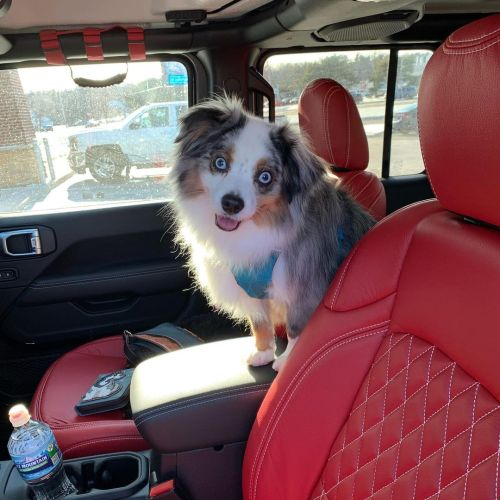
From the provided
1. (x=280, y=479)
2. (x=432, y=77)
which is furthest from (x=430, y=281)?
(x=280, y=479)

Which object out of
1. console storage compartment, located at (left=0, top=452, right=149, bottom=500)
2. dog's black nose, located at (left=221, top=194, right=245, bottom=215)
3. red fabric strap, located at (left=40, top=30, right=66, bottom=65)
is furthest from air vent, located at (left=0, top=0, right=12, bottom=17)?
console storage compartment, located at (left=0, top=452, right=149, bottom=500)

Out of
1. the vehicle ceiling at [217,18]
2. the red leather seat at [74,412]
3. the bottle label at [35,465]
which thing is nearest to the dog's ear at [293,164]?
the vehicle ceiling at [217,18]

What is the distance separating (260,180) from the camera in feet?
5.83

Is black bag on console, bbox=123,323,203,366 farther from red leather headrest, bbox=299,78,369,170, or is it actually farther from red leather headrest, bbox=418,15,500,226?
red leather headrest, bbox=418,15,500,226

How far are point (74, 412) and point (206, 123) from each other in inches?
51.2

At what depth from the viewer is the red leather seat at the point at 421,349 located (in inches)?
36.3

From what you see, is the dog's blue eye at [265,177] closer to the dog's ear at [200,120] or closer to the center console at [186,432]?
the dog's ear at [200,120]

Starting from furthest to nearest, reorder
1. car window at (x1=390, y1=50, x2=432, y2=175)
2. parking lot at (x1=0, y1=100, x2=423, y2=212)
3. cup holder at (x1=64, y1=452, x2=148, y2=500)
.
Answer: car window at (x1=390, y1=50, x2=432, y2=175), parking lot at (x1=0, y1=100, x2=423, y2=212), cup holder at (x1=64, y1=452, x2=148, y2=500)

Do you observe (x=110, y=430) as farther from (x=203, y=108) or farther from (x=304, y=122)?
(x=304, y=122)

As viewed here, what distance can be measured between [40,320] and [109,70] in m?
1.46

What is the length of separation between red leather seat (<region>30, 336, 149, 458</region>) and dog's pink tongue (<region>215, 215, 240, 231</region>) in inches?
32.3

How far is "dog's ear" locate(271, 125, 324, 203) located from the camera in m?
1.80

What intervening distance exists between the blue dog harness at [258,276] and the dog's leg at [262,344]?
0.44 feet

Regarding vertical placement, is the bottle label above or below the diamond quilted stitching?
below
